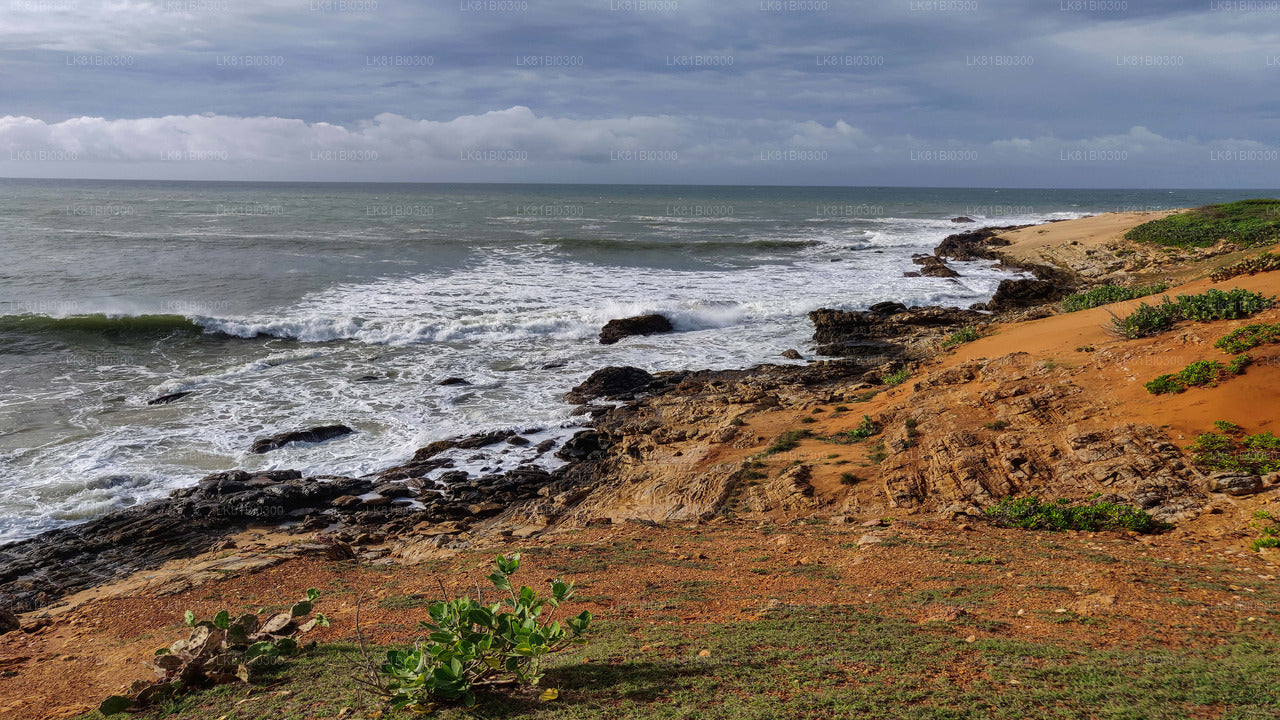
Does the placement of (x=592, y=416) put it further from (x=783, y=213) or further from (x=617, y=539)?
(x=783, y=213)

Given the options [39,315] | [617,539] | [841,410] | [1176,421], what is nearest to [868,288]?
[841,410]

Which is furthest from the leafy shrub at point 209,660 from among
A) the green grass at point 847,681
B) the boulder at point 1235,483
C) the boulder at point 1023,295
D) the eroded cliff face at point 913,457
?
the boulder at point 1023,295

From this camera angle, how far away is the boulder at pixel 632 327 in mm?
21328

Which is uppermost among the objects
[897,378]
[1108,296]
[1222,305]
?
[1222,305]

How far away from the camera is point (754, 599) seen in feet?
19.7

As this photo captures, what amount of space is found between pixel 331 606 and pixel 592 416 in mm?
8259

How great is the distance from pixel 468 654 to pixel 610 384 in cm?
1241

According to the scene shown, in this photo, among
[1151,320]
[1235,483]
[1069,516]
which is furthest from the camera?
[1151,320]

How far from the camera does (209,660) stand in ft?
14.9

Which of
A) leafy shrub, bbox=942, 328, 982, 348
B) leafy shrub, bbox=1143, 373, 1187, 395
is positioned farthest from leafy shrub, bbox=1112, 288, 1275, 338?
leafy shrub, bbox=942, 328, 982, 348

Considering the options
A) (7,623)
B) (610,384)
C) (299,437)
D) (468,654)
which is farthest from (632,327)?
(468,654)

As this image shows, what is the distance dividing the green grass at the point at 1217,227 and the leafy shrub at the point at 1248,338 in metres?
19.5

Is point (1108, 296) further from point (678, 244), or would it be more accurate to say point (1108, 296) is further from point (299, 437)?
point (678, 244)

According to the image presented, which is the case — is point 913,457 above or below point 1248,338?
below
